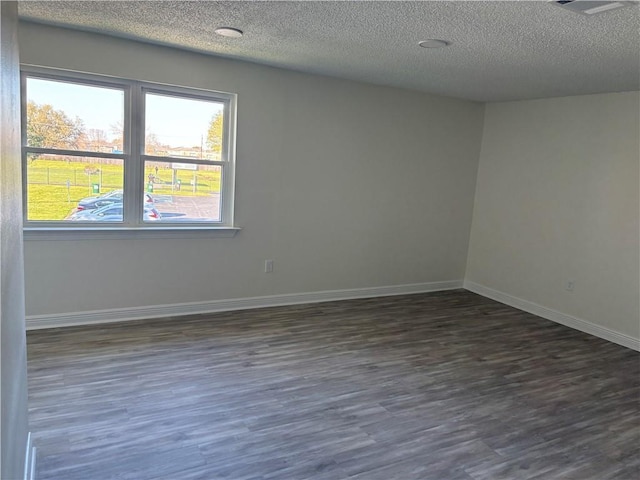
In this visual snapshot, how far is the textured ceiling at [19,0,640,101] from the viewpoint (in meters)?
2.43

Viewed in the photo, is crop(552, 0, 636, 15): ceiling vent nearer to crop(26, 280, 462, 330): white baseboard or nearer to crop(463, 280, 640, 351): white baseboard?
crop(463, 280, 640, 351): white baseboard

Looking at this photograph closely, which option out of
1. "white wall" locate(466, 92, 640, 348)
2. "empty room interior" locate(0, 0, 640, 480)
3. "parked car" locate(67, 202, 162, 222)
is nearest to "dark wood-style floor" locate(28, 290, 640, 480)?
"empty room interior" locate(0, 0, 640, 480)

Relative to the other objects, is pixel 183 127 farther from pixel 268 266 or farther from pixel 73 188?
pixel 268 266

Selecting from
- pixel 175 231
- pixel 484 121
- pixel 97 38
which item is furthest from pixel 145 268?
pixel 484 121

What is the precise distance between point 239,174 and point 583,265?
3.39 meters

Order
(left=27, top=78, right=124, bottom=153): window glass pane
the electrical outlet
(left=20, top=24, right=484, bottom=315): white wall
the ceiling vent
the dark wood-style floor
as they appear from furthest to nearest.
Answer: the electrical outlet
(left=20, top=24, right=484, bottom=315): white wall
(left=27, top=78, right=124, bottom=153): window glass pane
the dark wood-style floor
the ceiling vent

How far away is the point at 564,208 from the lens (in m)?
4.66

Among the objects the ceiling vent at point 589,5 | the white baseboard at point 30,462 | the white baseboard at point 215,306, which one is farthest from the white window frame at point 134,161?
the ceiling vent at point 589,5

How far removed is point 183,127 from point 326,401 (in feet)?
8.54

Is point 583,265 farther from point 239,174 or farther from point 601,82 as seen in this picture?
point 239,174

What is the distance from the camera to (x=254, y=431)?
2.51 m

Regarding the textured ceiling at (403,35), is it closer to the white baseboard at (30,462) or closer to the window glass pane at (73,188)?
the window glass pane at (73,188)

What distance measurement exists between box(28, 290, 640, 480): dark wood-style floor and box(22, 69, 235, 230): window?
94cm

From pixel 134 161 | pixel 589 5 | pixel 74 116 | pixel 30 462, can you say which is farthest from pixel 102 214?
pixel 589 5
